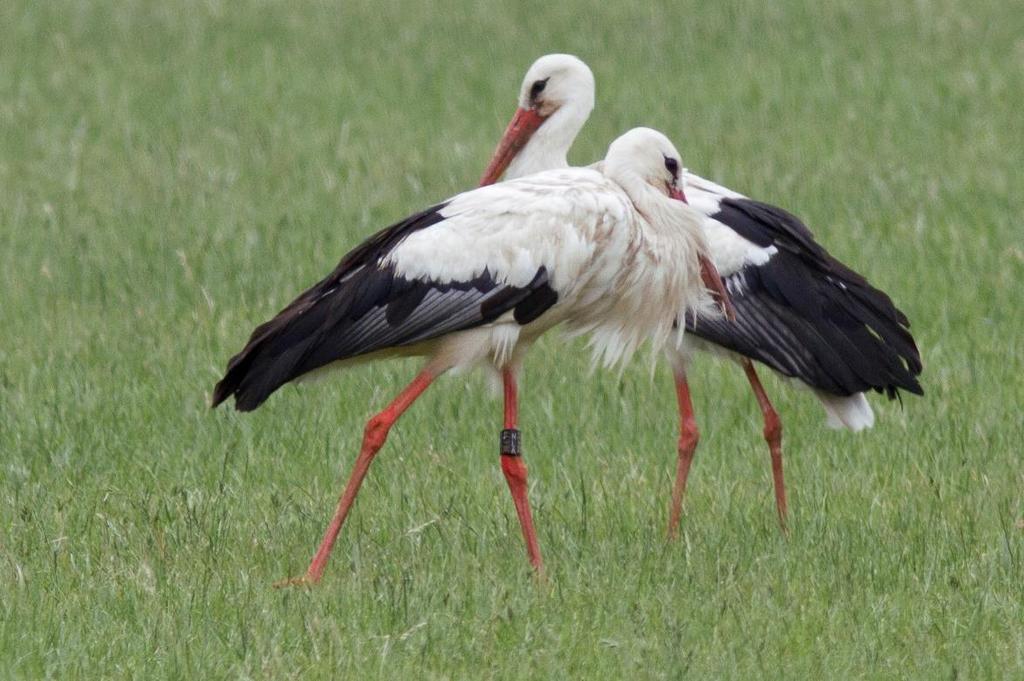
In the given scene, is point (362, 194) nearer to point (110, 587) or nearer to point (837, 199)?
point (837, 199)

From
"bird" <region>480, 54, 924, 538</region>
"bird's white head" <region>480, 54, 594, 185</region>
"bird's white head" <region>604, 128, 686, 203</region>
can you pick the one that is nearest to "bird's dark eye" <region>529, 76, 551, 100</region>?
"bird's white head" <region>480, 54, 594, 185</region>

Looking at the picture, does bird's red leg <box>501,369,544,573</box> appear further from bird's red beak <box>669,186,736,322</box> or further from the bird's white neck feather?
the bird's white neck feather

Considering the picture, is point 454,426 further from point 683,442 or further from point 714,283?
point 714,283

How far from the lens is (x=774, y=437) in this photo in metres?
6.78

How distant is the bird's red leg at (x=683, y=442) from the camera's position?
6.46 m

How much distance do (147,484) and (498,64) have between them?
8.75m

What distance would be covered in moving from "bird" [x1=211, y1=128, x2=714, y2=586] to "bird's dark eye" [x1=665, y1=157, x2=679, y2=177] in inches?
0.9

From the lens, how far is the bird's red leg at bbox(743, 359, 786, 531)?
6.43 metres

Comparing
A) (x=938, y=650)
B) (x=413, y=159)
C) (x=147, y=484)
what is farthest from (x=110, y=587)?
(x=413, y=159)

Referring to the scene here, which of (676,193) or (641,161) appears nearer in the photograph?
(641,161)

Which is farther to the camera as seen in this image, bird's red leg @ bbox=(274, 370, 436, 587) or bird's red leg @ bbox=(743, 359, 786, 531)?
bird's red leg @ bbox=(743, 359, 786, 531)

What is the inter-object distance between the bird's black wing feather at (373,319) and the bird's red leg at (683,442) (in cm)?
84

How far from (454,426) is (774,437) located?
3.97ft

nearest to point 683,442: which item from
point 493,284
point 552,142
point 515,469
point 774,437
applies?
point 774,437
